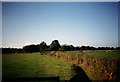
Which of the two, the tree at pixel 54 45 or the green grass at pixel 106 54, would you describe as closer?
Result: the green grass at pixel 106 54

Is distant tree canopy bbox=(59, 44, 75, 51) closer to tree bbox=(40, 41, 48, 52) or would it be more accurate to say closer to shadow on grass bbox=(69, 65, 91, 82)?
tree bbox=(40, 41, 48, 52)

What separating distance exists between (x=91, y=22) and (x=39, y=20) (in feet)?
4.51

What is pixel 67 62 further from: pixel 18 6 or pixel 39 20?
pixel 18 6

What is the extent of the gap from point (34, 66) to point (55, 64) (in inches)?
21.9

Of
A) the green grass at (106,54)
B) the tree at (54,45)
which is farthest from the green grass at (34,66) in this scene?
the green grass at (106,54)

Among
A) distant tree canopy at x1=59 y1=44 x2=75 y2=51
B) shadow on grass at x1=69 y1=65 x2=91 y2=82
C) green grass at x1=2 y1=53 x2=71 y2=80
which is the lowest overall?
shadow on grass at x1=69 y1=65 x2=91 y2=82

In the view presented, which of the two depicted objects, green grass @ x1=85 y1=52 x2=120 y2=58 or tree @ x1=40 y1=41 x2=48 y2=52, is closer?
green grass @ x1=85 y1=52 x2=120 y2=58

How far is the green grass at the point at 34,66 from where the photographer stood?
7025mm

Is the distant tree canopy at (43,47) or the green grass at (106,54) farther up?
the distant tree canopy at (43,47)

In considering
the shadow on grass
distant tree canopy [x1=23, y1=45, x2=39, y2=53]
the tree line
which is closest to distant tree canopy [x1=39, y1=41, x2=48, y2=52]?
the tree line

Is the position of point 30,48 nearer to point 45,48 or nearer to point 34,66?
point 45,48

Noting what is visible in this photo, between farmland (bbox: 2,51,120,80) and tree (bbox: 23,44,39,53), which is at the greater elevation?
tree (bbox: 23,44,39,53)

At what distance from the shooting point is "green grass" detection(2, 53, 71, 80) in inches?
277

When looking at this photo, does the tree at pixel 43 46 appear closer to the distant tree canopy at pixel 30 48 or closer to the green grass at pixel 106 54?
the distant tree canopy at pixel 30 48
